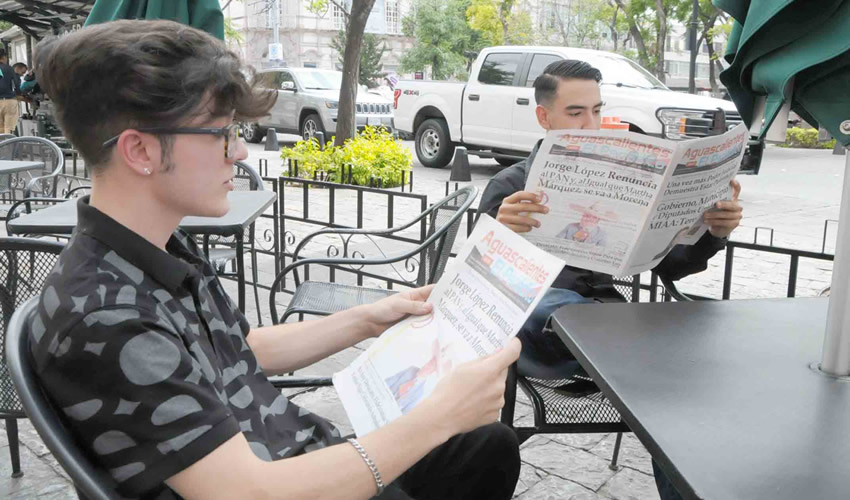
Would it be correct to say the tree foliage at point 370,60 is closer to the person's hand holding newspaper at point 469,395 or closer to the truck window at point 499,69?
the truck window at point 499,69

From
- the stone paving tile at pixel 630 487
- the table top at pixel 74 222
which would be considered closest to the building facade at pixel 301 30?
the table top at pixel 74 222

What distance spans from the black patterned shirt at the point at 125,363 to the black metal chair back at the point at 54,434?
0.05ft

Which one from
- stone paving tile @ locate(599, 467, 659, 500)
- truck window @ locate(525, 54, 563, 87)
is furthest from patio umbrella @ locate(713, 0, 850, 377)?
truck window @ locate(525, 54, 563, 87)

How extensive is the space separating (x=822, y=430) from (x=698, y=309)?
66 centimetres

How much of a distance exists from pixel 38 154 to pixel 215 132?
557 cm

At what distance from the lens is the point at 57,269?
116 cm

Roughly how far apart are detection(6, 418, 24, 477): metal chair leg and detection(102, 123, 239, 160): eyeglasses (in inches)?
67.1

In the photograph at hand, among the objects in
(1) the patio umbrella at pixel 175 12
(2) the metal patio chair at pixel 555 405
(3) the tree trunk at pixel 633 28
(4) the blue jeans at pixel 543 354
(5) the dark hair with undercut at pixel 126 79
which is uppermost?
(3) the tree trunk at pixel 633 28

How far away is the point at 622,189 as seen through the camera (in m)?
1.92

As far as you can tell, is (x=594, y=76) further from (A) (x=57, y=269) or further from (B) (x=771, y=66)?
(A) (x=57, y=269)

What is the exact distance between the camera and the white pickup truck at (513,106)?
1002 cm

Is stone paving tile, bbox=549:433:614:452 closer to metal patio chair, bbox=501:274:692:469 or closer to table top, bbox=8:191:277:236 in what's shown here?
metal patio chair, bbox=501:274:692:469

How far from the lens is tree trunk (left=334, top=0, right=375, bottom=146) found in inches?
412

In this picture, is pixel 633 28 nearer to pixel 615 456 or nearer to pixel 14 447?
pixel 615 456
